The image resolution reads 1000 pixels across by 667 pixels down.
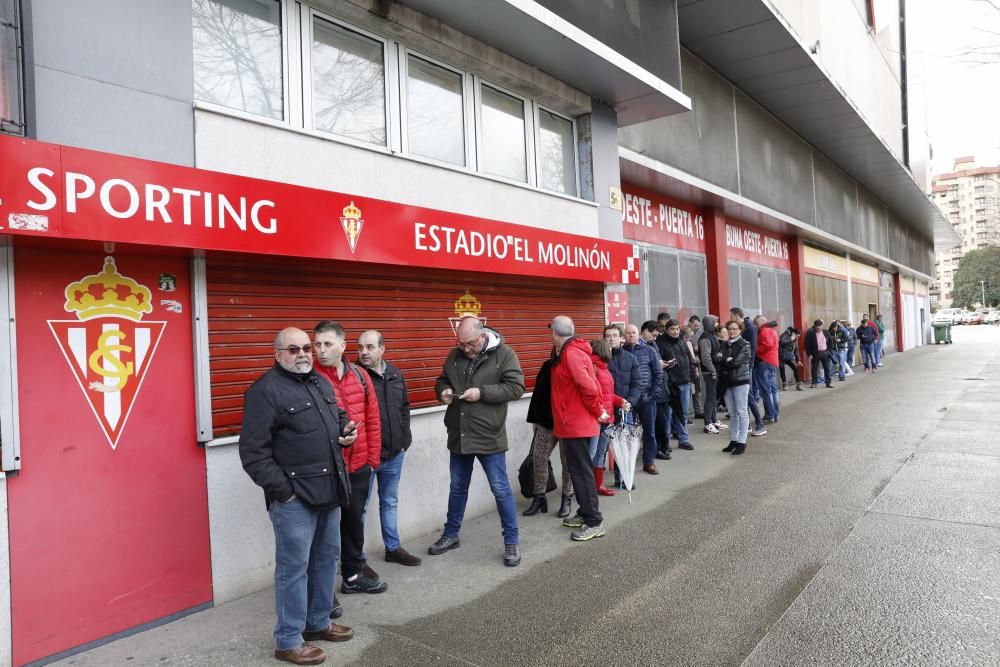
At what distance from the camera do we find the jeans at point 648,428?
24.5ft

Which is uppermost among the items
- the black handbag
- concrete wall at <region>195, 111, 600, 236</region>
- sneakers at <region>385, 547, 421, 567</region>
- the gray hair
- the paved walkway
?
concrete wall at <region>195, 111, 600, 236</region>

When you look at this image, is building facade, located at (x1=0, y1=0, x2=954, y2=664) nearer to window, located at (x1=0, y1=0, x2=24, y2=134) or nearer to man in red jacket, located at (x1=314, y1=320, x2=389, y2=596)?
window, located at (x1=0, y1=0, x2=24, y2=134)

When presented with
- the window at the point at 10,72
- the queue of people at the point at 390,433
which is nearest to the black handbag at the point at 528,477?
the queue of people at the point at 390,433

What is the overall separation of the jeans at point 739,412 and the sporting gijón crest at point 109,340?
6917 millimetres

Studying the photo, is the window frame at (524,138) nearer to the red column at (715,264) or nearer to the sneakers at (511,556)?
the sneakers at (511,556)

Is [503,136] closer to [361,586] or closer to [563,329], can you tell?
[563,329]

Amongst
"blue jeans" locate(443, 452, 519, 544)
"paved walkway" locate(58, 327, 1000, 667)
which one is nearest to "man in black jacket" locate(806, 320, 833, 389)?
"paved walkway" locate(58, 327, 1000, 667)

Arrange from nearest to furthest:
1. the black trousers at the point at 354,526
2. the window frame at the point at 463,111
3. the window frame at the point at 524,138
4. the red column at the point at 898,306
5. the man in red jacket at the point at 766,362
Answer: the black trousers at the point at 354,526 → the window frame at the point at 463,111 → the window frame at the point at 524,138 → the man in red jacket at the point at 766,362 → the red column at the point at 898,306

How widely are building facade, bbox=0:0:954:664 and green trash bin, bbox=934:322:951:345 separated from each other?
3269 cm

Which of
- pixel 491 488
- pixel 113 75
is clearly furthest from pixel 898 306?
pixel 113 75

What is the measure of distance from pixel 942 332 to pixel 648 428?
34.5 m

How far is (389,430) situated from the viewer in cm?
457

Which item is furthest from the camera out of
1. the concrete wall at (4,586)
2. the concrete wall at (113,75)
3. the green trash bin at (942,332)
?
the green trash bin at (942,332)

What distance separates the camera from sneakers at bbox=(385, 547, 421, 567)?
15.5ft
